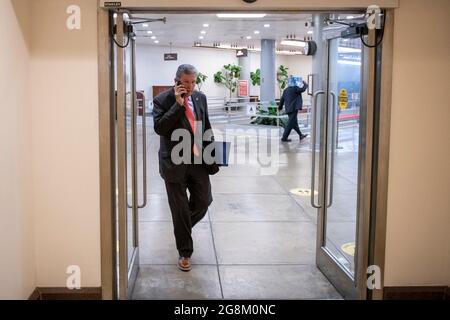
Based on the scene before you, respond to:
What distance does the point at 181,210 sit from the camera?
14.2 ft

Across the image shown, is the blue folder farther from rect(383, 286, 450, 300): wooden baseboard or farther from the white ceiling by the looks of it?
the white ceiling

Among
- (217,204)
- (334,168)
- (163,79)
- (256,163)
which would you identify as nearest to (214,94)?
(163,79)

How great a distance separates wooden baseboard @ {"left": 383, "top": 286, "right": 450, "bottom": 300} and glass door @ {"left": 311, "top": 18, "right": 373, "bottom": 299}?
0.69ft

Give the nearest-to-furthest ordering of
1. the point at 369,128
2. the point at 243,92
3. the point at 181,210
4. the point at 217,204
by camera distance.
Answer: the point at 369,128 → the point at 181,210 → the point at 217,204 → the point at 243,92

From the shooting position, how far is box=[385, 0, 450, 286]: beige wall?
3.48 meters

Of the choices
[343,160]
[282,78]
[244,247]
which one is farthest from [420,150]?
[282,78]

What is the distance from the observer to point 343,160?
4.40m

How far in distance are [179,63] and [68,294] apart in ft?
82.8

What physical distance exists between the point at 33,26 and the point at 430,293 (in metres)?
3.14

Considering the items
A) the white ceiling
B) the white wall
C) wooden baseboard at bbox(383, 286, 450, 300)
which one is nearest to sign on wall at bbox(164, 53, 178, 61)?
the white ceiling

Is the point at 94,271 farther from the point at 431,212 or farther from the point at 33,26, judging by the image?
the point at 431,212

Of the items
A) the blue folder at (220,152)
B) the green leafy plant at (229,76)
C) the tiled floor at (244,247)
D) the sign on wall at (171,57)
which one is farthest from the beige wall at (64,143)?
the green leafy plant at (229,76)

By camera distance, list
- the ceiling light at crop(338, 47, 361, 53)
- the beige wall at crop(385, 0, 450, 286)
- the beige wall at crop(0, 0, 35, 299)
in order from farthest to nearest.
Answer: the ceiling light at crop(338, 47, 361, 53) < the beige wall at crop(385, 0, 450, 286) < the beige wall at crop(0, 0, 35, 299)

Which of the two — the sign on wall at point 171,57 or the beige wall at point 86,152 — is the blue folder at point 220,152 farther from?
the sign on wall at point 171,57
